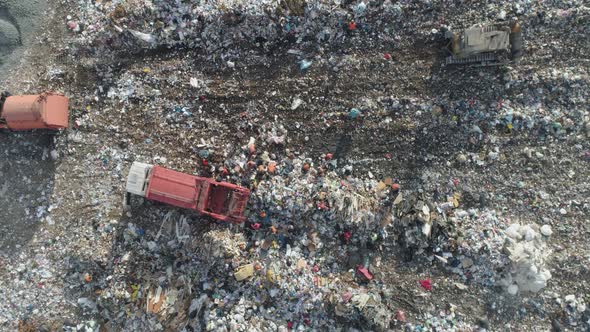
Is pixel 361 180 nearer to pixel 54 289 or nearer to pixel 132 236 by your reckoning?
pixel 132 236

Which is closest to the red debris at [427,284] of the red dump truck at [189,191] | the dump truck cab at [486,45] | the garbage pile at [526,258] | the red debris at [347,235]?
the garbage pile at [526,258]

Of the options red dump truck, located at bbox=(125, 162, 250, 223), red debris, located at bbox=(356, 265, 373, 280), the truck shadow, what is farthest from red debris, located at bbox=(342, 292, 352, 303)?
the truck shadow

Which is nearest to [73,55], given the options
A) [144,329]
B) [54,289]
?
[54,289]

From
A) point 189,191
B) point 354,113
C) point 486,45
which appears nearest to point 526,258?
point 486,45

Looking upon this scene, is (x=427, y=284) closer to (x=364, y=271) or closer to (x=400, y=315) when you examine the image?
(x=400, y=315)

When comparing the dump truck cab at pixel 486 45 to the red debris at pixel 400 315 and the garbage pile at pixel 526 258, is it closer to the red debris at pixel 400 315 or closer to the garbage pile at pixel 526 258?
the garbage pile at pixel 526 258

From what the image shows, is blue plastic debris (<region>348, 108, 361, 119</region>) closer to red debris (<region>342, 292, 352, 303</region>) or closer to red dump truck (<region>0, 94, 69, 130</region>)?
red debris (<region>342, 292, 352, 303</region>)

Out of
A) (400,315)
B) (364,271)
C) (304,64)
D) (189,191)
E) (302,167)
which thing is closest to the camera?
(189,191)
